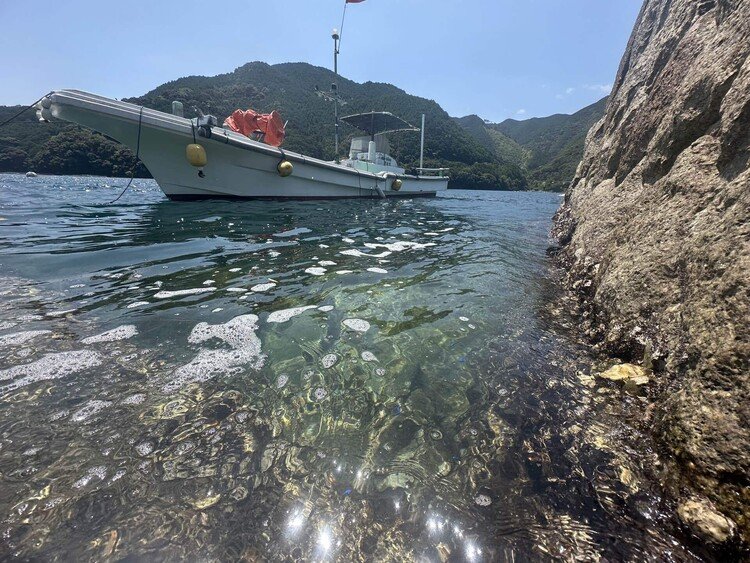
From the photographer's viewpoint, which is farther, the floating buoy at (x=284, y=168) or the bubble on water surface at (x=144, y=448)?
the floating buoy at (x=284, y=168)

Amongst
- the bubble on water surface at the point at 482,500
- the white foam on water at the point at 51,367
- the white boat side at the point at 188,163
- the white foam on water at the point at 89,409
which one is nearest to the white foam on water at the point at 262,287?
the white foam on water at the point at 51,367

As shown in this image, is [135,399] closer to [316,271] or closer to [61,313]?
[61,313]

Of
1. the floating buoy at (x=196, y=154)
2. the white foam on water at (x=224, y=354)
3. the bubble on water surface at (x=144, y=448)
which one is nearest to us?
the bubble on water surface at (x=144, y=448)

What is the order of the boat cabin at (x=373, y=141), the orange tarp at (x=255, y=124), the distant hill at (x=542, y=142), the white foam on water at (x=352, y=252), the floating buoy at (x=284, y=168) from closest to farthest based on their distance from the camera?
the white foam on water at (x=352, y=252) < the floating buoy at (x=284, y=168) < the orange tarp at (x=255, y=124) < the boat cabin at (x=373, y=141) < the distant hill at (x=542, y=142)

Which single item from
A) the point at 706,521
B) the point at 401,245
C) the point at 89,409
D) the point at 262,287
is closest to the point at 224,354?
the point at 89,409

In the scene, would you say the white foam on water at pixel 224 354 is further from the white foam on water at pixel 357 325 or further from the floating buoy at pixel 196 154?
the floating buoy at pixel 196 154

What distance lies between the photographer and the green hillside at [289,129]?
50.6 m

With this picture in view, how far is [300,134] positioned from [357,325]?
8357cm

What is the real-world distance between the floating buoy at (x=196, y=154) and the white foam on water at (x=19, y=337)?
11424 mm

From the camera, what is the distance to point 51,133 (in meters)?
60.4

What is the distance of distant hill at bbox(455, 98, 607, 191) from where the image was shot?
114762 millimetres

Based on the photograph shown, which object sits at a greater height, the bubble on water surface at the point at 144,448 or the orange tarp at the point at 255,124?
the orange tarp at the point at 255,124

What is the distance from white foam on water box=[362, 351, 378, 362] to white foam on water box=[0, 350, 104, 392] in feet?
7.34

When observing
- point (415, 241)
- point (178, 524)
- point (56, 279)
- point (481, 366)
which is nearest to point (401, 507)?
point (178, 524)
